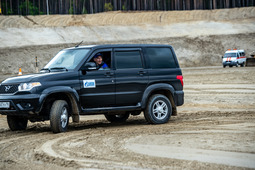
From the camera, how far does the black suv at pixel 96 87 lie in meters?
9.55

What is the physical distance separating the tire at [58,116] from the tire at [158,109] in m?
2.20

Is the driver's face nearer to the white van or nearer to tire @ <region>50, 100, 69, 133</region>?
tire @ <region>50, 100, 69, 133</region>

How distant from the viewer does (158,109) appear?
1112cm

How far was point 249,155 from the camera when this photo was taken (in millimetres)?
6570

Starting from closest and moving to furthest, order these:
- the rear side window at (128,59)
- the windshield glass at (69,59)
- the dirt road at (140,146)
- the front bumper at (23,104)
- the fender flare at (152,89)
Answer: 1. the dirt road at (140,146)
2. the front bumper at (23,104)
3. the windshield glass at (69,59)
4. the rear side window at (128,59)
5. the fender flare at (152,89)

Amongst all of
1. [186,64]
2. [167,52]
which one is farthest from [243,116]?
[186,64]

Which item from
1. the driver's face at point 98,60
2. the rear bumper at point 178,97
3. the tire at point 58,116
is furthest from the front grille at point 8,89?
the rear bumper at point 178,97

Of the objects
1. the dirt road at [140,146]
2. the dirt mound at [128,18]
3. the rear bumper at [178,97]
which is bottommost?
the dirt road at [140,146]

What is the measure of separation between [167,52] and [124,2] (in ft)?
197

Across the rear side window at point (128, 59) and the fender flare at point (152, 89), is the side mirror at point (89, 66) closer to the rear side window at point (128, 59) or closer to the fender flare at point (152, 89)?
the rear side window at point (128, 59)

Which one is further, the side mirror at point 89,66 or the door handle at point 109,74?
the door handle at point 109,74

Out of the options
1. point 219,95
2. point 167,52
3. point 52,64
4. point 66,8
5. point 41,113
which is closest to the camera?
point 41,113

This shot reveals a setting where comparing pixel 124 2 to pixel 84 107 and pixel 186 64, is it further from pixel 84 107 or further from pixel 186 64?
pixel 84 107

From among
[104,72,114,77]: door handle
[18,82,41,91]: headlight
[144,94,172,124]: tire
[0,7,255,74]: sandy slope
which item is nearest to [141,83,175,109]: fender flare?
[144,94,172,124]: tire
